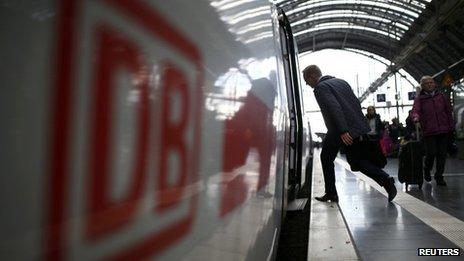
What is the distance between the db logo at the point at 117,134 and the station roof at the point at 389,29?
1503 cm

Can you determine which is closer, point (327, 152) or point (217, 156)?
point (217, 156)

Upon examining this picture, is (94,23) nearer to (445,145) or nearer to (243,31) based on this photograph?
(243,31)

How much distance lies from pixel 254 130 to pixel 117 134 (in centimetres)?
103

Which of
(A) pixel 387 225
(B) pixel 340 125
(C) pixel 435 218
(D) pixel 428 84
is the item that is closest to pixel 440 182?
(D) pixel 428 84

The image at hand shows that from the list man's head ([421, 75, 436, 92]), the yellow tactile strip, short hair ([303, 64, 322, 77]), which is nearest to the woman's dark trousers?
man's head ([421, 75, 436, 92])

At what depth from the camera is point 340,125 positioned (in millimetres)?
4926

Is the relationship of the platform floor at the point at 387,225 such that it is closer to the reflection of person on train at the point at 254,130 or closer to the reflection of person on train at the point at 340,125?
the reflection of person on train at the point at 340,125

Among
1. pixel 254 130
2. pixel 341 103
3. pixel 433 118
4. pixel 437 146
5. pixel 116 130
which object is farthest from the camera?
pixel 437 146

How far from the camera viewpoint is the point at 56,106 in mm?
528

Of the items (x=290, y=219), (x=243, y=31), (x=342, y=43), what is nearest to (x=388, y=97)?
(x=342, y=43)

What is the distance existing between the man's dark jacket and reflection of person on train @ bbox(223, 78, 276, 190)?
280 centimetres

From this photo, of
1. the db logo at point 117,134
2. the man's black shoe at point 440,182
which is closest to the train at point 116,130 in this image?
the db logo at point 117,134

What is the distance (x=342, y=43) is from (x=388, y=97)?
6.57 meters

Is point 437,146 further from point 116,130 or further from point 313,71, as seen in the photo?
point 116,130
